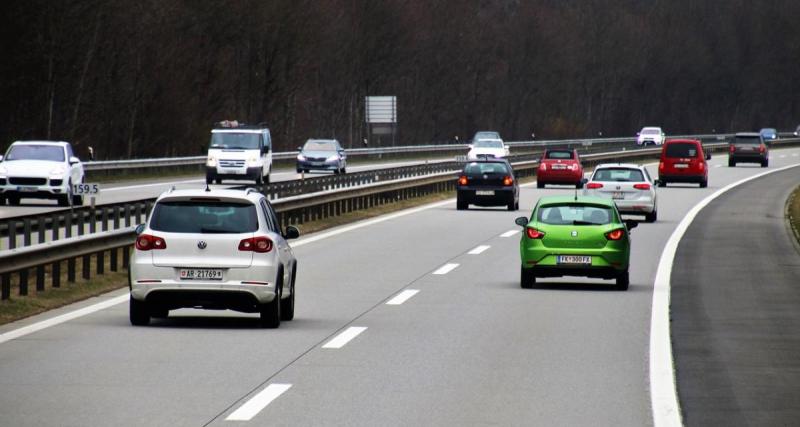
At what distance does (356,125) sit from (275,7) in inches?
889

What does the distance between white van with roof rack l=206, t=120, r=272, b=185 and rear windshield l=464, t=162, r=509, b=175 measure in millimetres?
9912

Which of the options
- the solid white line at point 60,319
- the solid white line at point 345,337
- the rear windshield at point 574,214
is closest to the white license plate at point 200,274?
the solid white line at point 345,337

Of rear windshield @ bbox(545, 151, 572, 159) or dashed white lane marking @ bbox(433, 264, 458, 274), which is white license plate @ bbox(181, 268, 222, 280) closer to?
dashed white lane marking @ bbox(433, 264, 458, 274)

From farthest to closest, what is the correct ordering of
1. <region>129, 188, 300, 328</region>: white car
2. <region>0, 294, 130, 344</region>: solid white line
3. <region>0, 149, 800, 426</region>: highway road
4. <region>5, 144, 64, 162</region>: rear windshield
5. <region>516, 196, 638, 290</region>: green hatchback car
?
<region>5, 144, 64, 162</region>: rear windshield < <region>516, 196, 638, 290</region>: green hatchback car < <region>129, 188, 300, 328</region>: white car < <region>0, 294, 130, 344</region>: solid white line < <region>0, 149, 800, 426</region>: highway road

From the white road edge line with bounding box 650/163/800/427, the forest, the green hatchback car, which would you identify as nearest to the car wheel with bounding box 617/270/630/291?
the green hatchback car

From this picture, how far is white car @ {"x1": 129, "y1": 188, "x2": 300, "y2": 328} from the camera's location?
14953 mm

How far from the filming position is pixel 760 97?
184875 mm

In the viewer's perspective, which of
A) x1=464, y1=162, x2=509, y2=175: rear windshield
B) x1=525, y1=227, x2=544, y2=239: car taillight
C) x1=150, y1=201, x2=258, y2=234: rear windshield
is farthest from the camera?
x1=464, y1=162, x2=509, y2=175: rear windshield

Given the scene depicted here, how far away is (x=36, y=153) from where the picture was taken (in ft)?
125

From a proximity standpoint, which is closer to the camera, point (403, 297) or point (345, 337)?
point (345, 337)

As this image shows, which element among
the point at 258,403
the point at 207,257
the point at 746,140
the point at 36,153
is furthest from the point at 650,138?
the point at 258,403

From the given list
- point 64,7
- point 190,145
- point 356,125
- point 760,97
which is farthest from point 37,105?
point 760,97

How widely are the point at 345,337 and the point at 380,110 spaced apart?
294ft

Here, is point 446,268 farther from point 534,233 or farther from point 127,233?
point 127,233
